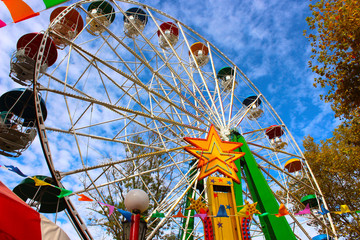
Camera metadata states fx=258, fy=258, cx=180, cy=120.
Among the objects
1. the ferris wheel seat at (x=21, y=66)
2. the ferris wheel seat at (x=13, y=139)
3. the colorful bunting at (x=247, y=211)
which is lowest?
Answer: the colorful bunting at (x=247, y=211)

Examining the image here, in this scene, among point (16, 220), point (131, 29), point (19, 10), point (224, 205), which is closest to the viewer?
point (16, 220)

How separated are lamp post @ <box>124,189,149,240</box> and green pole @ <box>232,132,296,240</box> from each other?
16.2 feet

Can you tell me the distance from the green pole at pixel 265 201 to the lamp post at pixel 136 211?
4.95 meters

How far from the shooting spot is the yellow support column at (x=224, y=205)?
732 centimetres

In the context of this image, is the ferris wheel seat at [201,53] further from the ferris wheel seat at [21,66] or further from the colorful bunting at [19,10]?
the colorful bunting at [19,10]

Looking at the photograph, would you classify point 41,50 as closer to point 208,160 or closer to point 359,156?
point 208,160

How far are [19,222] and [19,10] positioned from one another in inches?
155

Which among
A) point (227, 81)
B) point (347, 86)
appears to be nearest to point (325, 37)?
point (347, 86)

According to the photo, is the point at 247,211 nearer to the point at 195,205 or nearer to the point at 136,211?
the point at 195,205

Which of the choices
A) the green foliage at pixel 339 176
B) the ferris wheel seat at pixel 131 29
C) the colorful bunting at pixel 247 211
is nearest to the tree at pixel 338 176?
the green foliage at pixel 339 176

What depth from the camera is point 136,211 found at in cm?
522

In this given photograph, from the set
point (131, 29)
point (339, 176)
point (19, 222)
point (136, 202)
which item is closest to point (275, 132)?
point (339, 176)

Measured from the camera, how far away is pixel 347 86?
7684 millimetres

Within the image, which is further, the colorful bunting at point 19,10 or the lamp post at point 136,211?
the lamp post at point 136,211
